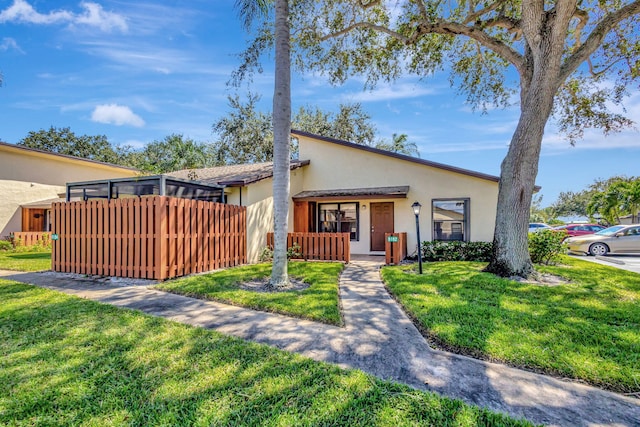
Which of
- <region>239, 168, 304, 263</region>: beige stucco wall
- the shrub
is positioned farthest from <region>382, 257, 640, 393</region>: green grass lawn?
<region>239, 168, 304, 263</region>: beige stucco wall

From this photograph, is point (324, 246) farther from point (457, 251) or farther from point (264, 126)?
point (264, 126)

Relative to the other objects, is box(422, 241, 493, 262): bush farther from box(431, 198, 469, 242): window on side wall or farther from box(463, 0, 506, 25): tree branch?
box(463, 0, 506, 25): tree branch

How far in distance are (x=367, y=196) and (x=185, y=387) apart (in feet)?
34.2

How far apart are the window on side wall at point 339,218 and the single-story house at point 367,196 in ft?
0.16

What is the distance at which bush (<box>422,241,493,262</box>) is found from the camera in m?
11.1

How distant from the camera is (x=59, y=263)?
8.87 metres

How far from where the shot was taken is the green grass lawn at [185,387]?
7.69ft

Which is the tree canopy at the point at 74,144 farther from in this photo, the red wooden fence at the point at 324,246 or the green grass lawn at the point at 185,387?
the green grass lawn at the point at 185,387

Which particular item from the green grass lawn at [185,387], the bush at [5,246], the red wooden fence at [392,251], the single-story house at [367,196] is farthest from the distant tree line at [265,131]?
the green grass lawn at [185,387]

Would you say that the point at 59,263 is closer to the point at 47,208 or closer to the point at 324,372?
the point at 324,372

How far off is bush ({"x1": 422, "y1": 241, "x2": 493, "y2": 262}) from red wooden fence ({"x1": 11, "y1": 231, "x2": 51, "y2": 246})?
20.3 meters

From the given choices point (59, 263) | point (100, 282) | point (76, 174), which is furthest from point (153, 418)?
point (76, 174)

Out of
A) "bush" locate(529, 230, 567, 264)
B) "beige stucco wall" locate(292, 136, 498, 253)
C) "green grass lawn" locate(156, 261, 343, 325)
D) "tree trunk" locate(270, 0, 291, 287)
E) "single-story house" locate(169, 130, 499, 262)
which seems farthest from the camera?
"beige stucco wall" locate(292, 136, 498, 253)

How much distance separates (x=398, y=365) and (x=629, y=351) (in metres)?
2.87
